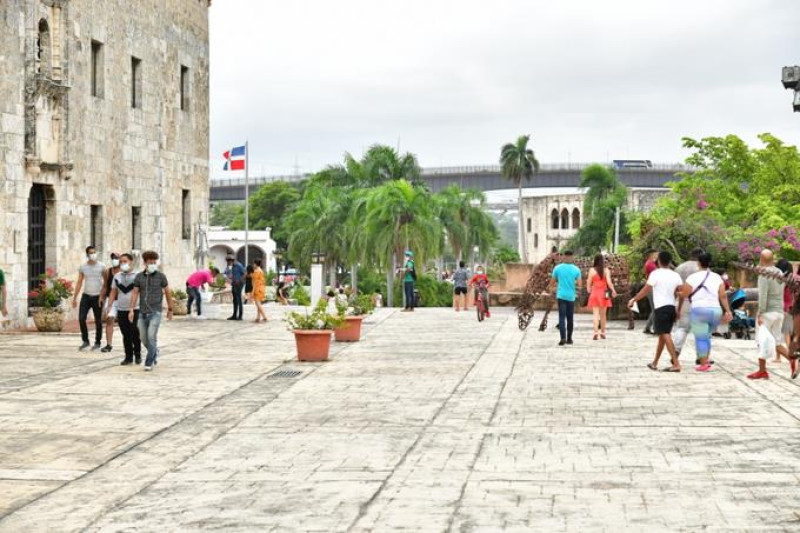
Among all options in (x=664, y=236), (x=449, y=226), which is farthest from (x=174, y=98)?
(x=449, y=226)

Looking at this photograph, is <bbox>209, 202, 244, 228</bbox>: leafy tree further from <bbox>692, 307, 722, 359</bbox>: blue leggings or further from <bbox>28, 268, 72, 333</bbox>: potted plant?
<bbox>692, 307, 722, 359</bbox>: blue leggings

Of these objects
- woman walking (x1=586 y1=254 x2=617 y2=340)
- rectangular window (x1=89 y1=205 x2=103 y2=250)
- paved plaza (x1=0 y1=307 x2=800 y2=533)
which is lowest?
paved plaza (x1=0 y1=307 x2=800 y2=533)

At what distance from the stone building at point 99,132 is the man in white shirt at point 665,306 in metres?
12.4

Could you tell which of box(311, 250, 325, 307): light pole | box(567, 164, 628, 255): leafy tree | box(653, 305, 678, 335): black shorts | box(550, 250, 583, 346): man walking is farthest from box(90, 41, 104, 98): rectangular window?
box(567, 164, 628, 255): leafy tree

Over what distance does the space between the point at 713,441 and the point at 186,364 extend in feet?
31.1

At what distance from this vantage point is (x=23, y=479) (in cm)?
945

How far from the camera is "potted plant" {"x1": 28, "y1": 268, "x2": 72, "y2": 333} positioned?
929 inches

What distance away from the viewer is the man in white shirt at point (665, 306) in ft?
54.3

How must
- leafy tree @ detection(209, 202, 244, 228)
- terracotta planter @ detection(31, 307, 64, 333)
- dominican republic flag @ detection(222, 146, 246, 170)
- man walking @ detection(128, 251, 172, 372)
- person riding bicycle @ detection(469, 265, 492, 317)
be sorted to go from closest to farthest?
man walking @ detection(128, 251, 172, 372) → terracotta planter @ detection(31, 307, 64, 333) → person riding bicycle @ detection(469, 265, 492, 317) → dominican republic flag @ detection(222, 146, 246, 170) → leafy tree @ detection(209, 202, 244, 228)

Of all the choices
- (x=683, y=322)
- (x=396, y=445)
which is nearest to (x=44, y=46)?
(x=683, y=322)

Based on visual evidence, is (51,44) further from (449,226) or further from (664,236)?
(449,226)

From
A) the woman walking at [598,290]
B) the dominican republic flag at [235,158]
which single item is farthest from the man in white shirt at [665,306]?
the dominican republic flag at [235,158]

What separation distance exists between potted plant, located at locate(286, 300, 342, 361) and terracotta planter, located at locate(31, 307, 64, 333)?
6.96 meters

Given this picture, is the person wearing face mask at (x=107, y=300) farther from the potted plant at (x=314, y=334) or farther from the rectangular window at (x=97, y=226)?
the rectangular window at (x=97, y=226)
